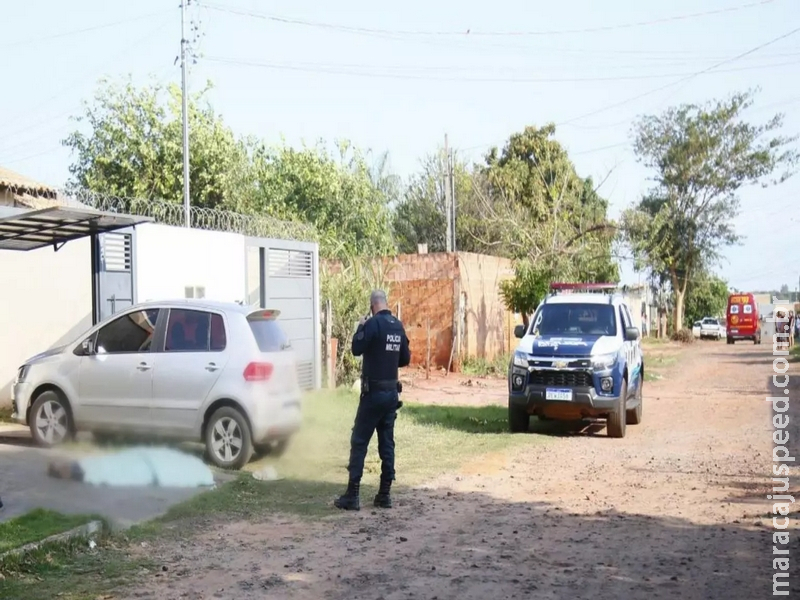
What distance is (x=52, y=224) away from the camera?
1075 centimetres

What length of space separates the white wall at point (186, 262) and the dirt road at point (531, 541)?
6125mm

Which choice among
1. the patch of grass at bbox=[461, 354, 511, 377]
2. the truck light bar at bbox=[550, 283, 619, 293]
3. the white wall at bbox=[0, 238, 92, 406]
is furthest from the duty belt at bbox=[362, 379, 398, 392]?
the patch of grass at bbox=[461, 354, 511, 377]

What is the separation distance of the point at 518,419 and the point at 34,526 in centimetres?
814

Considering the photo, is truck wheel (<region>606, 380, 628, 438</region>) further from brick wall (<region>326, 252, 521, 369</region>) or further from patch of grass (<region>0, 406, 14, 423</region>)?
brick wall (<region>326, 252, 521, 369</region>)

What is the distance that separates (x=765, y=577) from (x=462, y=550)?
2135mm

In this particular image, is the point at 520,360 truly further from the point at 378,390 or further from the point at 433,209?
the point at 433,209

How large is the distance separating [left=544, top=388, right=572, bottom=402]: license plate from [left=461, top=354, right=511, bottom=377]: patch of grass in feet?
36.2

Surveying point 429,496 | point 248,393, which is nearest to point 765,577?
point 429,496

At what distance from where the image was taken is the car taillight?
33.1 ft

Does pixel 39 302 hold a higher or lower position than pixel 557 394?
higher

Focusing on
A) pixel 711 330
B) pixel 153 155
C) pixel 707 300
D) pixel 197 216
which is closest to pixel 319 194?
pixel 153 155

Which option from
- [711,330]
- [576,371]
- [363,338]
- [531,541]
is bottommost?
[531,541]

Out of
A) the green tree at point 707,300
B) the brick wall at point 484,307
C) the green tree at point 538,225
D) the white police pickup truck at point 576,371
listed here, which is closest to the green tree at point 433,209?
the green tree at point 538,225

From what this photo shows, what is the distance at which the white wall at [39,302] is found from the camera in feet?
44.1
